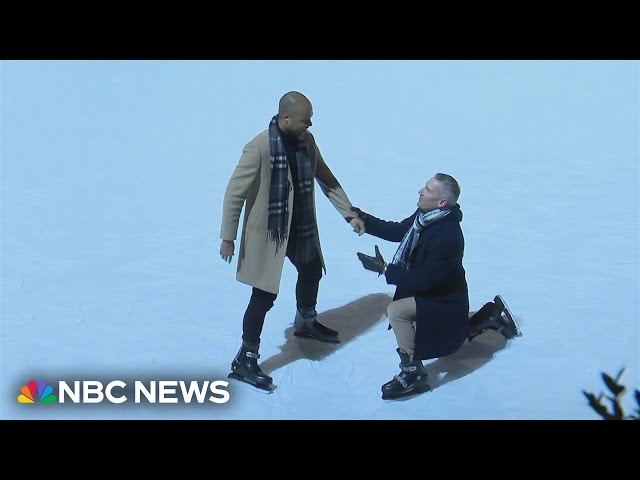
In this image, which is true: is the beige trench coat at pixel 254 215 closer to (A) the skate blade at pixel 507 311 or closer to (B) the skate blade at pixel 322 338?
(B) the skate blade at pixel 322 338

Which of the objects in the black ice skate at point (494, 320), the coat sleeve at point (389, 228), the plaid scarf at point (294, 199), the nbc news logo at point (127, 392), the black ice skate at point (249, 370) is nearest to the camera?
the plaid scarf at point (294, 199)

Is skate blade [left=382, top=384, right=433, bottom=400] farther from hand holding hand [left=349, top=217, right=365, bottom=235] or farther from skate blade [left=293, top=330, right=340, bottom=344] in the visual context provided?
hand holding hand [left=349, top=217, right=365, bottom=235]

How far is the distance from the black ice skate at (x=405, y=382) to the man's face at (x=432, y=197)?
806mm

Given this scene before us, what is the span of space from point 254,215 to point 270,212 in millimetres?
95

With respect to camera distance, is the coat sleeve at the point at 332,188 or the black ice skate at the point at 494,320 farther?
the black ice skate at the point at 494,320

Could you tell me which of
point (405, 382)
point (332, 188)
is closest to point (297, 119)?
point (332, 188)

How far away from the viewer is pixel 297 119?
6031 millimetres

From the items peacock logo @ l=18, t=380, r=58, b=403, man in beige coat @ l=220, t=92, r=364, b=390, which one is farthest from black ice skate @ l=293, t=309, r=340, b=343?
peacock logo @ l=18, t=380, r=58, b=403

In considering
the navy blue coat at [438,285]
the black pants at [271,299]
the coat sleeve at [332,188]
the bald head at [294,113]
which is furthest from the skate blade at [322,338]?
the bald head at [294,113]

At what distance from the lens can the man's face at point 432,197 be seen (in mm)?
6117

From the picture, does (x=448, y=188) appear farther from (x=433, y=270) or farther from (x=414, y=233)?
(x=433, y=270)

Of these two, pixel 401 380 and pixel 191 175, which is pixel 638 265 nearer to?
pixel 401 380

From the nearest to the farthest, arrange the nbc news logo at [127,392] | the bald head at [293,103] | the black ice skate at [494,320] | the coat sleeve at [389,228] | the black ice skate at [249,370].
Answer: the bald head at [293,103], the nbc news logo at [127,392], the black ice skate at [249,370], the coat sleeve at [389,228], the black ice skate at [494,320]
